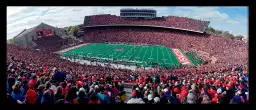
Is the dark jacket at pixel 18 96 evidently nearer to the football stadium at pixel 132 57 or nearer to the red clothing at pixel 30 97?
the red clothing at pixel 30 97

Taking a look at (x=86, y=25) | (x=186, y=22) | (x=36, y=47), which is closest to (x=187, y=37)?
(x=186, y=22)

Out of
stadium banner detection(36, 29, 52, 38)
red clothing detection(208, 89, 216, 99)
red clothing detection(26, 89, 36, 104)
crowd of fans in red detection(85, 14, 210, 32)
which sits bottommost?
red clothing detection(208, 89, 216, 99)

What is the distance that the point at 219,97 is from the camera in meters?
4.53

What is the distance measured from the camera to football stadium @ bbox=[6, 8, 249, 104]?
→ 15.4 ft

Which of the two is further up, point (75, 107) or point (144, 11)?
point (144, 11)

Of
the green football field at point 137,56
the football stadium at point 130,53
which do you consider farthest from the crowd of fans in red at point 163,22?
the green football field at point 137,56

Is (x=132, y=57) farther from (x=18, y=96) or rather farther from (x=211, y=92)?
(x=18, y=96)

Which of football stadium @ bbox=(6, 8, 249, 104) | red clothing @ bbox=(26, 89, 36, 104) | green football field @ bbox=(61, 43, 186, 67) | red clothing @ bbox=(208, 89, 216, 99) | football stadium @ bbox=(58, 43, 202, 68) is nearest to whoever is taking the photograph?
red clothing @ bbox=(26, 89, 36, 104)

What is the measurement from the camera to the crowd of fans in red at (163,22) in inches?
1340

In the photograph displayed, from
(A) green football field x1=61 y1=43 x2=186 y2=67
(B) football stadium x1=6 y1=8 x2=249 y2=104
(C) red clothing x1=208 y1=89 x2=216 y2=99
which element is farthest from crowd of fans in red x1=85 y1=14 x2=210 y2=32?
(C) red clothing x1=208 y1=89 x2=216 y2=99

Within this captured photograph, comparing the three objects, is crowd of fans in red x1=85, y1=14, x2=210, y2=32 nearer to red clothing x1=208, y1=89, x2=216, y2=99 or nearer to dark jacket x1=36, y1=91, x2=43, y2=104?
red clothing x1=208, y1=89, x2=216, y2=99

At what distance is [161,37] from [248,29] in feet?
102
